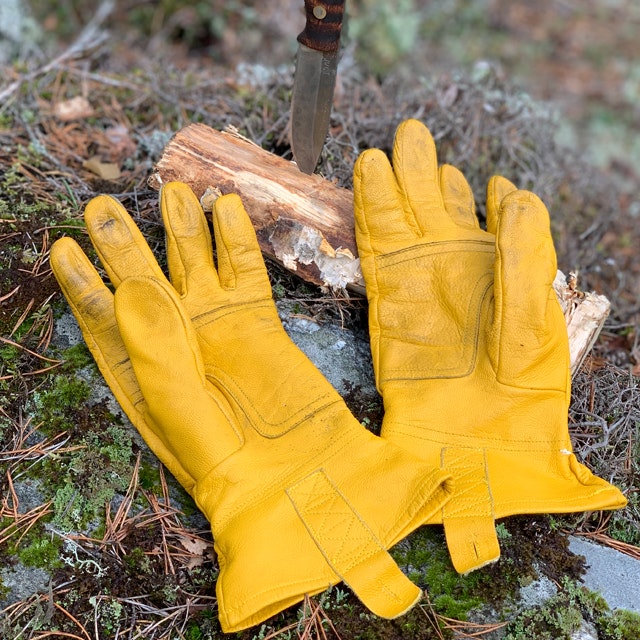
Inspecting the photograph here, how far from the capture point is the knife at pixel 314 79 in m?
2.48

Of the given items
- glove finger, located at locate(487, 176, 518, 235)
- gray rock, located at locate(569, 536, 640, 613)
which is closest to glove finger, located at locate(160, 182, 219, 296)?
glove finger, located at locate(487, 176, 518, 235)

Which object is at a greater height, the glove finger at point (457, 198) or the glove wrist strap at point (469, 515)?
the glove finger at point (457, 198)

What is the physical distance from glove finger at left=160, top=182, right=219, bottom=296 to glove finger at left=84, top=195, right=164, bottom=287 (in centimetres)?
9

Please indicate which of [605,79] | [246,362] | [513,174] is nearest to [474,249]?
[246,362]

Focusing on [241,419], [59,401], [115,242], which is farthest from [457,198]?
[59,401]

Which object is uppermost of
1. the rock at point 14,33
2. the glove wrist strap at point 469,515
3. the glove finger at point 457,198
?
the rock at point 14,33

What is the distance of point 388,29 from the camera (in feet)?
16.7

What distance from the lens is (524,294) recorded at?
228 centimetres

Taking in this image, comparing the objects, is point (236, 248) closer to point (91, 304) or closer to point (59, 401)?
point (91, 304)

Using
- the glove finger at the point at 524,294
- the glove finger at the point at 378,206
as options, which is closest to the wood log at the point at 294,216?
the glove finger at the point at 378,206

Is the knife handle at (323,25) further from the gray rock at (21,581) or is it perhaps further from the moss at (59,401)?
the gray rock at (21,581)

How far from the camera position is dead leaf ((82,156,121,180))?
10.4 ft

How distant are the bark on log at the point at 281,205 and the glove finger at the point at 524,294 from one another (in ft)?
2.08

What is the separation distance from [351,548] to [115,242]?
141 cm
